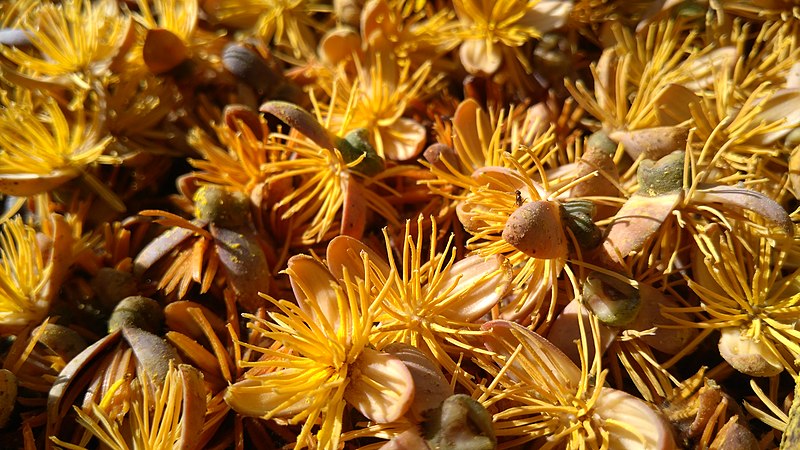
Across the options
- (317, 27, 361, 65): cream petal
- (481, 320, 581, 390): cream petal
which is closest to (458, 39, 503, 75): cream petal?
(317, 27, 361, 65): cream petal

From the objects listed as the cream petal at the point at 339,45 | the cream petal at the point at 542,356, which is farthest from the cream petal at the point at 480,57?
the cream petal at the point at 542,356

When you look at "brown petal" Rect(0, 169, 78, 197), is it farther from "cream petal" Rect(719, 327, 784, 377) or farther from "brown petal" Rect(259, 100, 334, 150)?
"cream petal" Rect(719, 327, 784, 377)

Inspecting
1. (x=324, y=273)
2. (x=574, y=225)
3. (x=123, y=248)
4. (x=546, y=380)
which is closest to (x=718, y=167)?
(x=574, y=225)

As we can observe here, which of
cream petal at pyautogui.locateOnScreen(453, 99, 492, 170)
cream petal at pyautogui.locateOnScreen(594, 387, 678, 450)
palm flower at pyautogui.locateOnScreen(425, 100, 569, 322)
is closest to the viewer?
cream petal at pyautogui.locateOnScreen(594, 387, 678, 450)

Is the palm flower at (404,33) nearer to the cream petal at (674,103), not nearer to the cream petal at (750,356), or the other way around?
the cream petal at (674,103)

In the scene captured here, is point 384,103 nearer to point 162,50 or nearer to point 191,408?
point 162,50

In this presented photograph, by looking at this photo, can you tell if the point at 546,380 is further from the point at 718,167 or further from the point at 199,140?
the point at 199,140

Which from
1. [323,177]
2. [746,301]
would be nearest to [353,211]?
[323,177]
